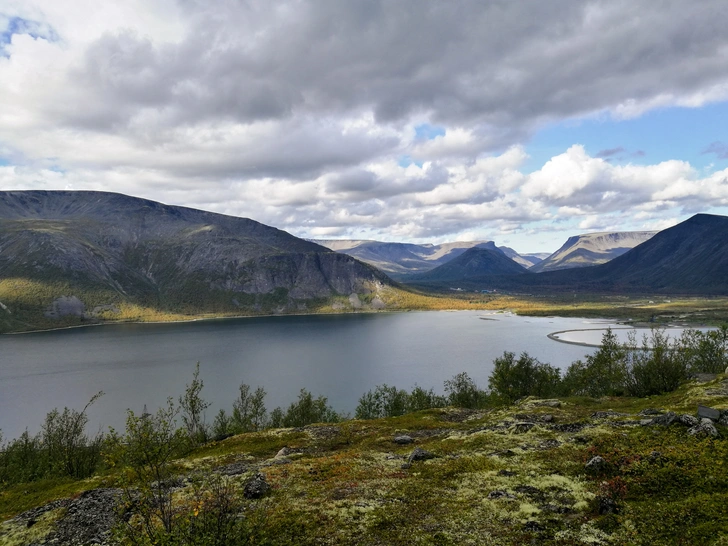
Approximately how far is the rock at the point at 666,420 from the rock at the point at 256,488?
26.8 m

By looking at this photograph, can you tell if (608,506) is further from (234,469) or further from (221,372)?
(221,372)

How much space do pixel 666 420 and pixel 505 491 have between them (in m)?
14.8

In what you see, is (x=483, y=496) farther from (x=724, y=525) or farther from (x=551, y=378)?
(x=551, y=378)

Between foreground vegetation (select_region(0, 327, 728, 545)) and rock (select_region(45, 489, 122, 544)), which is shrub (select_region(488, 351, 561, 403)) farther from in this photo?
rock (select_region(45, 489, 122, 544))

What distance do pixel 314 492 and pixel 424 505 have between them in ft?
22.4

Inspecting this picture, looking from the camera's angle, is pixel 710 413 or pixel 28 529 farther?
pixel 710 413

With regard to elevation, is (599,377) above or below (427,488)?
below

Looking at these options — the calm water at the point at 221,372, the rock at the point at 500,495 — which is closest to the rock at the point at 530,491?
the rock at the point at 500,495

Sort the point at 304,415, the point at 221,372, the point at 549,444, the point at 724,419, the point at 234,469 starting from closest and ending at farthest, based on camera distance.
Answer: the point at 724,419 < the point at 549,444 < the point at 234,469 < the point at 304,415 < the point at 221,372

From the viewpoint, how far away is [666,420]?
2702cm

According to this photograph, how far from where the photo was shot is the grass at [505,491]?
16062mm

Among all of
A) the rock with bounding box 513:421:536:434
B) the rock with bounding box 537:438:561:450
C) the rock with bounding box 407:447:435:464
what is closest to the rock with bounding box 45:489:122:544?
the rock with bounding box 407:447:435:464

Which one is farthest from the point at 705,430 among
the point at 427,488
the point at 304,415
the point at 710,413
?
the point at 304,415

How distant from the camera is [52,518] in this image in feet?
76.7
